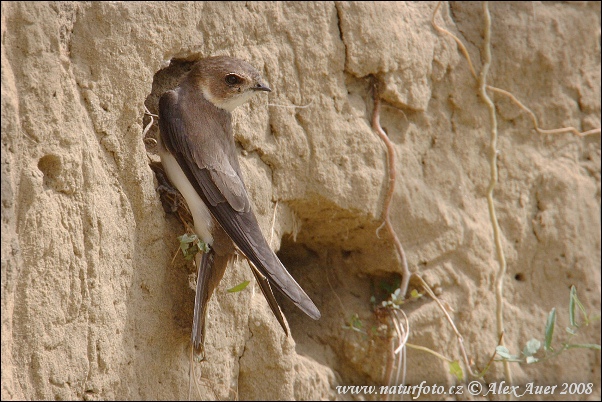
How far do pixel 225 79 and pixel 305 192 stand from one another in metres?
0.63

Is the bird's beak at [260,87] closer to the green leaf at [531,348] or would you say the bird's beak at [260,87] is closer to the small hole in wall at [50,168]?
the small hole in wall at [50,168]

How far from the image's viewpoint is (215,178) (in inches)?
109

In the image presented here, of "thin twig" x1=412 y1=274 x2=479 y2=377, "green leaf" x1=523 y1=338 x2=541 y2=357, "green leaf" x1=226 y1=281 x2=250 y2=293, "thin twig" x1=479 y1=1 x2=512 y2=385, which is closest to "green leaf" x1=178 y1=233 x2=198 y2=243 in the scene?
"green leaf" x1=226 y1=281 x2=250 y2=293

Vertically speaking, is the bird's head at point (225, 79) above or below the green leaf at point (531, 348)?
above

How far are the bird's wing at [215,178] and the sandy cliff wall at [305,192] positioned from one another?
129 millimetres

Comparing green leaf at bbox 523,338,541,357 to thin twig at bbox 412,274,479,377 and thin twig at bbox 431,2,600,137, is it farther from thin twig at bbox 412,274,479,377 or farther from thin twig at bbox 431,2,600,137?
thin twig at bbox 431,2,600,137

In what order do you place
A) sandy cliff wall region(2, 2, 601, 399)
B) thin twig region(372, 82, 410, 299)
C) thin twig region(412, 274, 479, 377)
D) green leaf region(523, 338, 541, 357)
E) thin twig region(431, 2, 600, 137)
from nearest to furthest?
sandy cliff wall region(2, 2, 601, 399) → green leaf region(523, 338, 541, 357) → thin twig region(372, 82, 410, 299) → thin twig region(412, 274, 479, 377) → thin twig region(431, 2, 600, 137)

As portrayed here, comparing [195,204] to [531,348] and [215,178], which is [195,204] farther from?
[531,348]

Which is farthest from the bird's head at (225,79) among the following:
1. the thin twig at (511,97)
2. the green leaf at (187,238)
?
the thin twig at (511,97)

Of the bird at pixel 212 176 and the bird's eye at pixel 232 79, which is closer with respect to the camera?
the bird at pixel 212 176

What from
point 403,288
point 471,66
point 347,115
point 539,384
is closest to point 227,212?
point 347,115

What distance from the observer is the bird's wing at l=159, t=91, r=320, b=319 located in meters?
2.71

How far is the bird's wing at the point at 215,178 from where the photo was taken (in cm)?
271

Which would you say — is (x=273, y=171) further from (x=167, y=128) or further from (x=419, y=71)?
(x=419, y=71)
